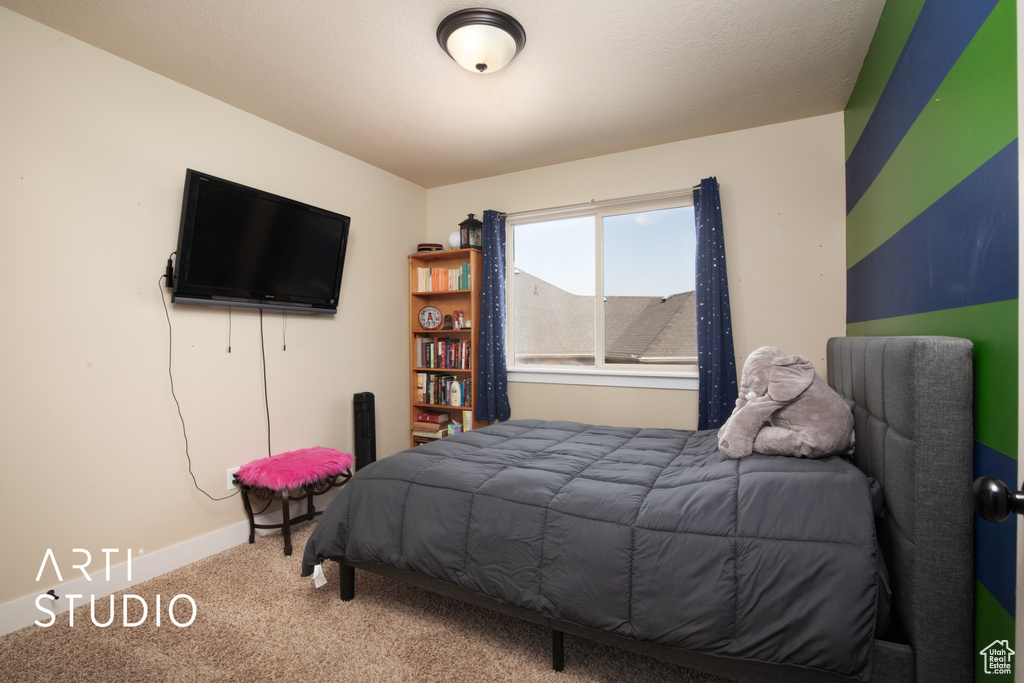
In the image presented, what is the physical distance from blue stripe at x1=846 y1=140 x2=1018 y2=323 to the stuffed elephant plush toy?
41cm

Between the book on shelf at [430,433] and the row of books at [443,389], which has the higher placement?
the row of books at [443,389]

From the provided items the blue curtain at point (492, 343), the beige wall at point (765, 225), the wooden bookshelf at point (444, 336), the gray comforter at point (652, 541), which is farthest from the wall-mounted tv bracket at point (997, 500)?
the wooden bookshelf at point (444, 336)

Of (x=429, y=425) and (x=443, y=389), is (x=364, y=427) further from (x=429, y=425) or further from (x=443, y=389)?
(x=443, y=389)

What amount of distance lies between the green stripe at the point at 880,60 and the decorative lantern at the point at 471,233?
2543 millimetres

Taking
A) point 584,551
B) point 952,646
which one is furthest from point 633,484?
point 952,646

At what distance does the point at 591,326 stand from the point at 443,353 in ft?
4.20

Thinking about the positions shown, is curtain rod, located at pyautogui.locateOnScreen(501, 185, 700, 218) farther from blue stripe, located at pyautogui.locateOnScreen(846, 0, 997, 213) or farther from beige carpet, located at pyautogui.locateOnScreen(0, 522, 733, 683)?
beige carpet, located at pyautogui.locateOnScreen(0, 522, 733, 683)

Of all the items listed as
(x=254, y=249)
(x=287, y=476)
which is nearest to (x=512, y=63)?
(x=254, y=249)

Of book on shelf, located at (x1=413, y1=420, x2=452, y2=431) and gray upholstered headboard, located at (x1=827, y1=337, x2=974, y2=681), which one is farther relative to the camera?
book on shelf, located at (x1=413, y1=420, x2=452, y2=431)

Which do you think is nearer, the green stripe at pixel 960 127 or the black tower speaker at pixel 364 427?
the green stripe at pixel 960 127

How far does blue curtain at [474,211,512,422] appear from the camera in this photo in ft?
12.7

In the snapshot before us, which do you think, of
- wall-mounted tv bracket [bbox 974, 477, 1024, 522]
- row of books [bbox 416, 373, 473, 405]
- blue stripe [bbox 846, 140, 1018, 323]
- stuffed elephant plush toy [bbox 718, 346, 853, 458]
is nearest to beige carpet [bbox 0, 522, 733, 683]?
stuffed elephant plush toy [bbox 718, 346, 853, 458]

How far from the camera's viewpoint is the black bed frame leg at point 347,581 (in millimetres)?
2104

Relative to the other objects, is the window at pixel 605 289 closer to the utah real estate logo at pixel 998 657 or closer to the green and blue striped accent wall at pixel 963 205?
the green and blue striped accent wall at pixel 963 205
